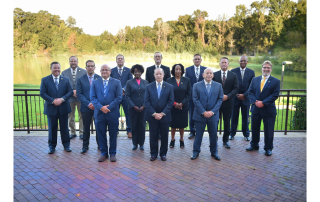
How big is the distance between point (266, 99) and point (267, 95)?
0.42 ft

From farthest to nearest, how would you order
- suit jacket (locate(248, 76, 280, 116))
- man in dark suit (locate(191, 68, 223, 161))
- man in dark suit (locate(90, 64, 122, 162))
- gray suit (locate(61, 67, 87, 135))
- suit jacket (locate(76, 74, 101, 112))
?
gray suit (locate(61, 67, 87, 135)) → suit jacket (locate(76, 74, 101, 112)) → suit jacket (locate(248, 76, 280, 116)) → man in dark suit (locate(191, 68, 223, 161)) → man in dark suit (locate(90, 64, 122, 162))

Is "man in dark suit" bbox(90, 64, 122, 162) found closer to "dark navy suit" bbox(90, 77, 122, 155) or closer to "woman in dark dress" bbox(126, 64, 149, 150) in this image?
"dark navy suit" bbox(90, 77, 122, 155)

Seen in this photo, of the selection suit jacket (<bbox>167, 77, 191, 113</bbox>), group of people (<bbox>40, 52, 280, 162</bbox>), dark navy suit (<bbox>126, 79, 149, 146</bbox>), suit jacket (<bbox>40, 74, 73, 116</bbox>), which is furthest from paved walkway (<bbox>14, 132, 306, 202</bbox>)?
suit jacket (<bbox>167, 77, 191, 113</bbox>)

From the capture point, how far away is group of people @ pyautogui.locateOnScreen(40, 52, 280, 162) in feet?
18.7

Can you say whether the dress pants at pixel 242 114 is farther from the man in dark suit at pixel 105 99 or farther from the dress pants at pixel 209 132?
the man in dark suit at pixel 105 99

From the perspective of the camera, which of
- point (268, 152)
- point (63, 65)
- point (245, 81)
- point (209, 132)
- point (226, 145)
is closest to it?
point (209, 132)

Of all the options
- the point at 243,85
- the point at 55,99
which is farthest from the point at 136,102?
the point at 243,85

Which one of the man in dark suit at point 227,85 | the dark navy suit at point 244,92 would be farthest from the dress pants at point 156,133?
the dark navy suit at point 244,92

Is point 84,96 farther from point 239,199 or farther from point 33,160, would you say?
point 239,199

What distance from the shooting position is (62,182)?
4684 mm

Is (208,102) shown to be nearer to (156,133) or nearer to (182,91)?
(182,91)

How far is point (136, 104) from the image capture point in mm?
6391

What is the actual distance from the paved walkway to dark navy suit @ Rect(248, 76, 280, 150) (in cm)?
48

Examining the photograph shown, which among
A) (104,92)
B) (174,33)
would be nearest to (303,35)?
(174,33)
